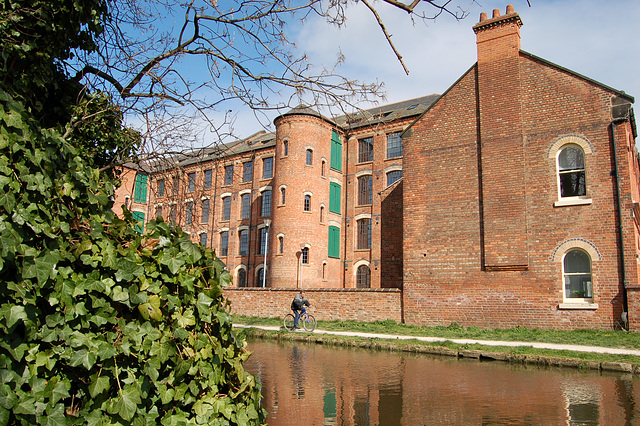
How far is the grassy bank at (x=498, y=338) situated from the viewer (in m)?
10.5

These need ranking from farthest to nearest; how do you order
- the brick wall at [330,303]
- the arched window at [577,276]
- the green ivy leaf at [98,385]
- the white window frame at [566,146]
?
the brick wall at [330,303]
the white window frame at [566,146]
the arched window at [577,276]
the green ivy leaf at [98,385]

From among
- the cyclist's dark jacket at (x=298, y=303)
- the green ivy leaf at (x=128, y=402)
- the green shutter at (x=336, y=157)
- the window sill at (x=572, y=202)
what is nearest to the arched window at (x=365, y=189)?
the green shutter at (x=336, y=157)

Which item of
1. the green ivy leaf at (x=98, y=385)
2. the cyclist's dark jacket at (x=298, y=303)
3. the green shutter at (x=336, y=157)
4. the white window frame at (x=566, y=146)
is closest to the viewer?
the green ivy leaf at (x=98, y=385)

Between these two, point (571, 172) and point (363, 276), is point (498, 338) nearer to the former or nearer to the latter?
point (571, 172)

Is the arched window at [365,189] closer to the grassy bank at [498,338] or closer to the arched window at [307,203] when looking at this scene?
the arched window at [307,203]

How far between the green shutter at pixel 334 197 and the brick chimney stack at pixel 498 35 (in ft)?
59.4

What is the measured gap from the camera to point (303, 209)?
32.7m

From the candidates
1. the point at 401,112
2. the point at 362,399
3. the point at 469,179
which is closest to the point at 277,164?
the point at 401,112

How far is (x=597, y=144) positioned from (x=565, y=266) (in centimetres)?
405

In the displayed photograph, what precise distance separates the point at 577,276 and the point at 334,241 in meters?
20.4

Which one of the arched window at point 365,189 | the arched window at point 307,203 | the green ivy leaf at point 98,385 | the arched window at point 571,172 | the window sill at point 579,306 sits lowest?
the green ivy leaf at point 98,385

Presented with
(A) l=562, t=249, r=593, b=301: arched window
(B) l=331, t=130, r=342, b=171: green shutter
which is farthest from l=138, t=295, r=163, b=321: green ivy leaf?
(B) l=331, t=130, r=342, b=171: green shutter

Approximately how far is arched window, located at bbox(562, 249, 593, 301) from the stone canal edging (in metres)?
5.48

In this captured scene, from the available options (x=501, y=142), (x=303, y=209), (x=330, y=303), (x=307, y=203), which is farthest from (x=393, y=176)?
(x=501, y=142)
